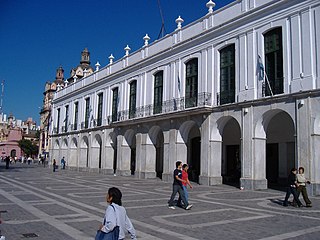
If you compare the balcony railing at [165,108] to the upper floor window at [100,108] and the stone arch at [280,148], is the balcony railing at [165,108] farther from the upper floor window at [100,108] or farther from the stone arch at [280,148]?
the upper floor window at [100,108]

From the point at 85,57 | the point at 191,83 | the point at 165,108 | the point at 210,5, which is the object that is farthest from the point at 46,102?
the point at 210,5

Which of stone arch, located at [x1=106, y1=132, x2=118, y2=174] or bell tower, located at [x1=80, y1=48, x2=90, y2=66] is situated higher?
bell tower, located at [x1=80, y1=48, x2=90, y2=66]

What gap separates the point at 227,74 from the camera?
21469 mm

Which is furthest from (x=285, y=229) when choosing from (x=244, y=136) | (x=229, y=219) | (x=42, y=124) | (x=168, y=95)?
(x=42, y=124)

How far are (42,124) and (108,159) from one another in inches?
2486

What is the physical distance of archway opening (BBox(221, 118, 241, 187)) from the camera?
25156 mm

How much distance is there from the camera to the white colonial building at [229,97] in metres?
16.9

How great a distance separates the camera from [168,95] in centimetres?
2625

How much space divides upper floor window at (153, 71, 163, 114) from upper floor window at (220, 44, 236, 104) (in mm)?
6933

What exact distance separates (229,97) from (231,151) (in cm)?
639

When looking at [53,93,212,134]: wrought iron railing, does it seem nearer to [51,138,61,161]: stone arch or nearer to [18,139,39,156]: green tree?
[51,138,61,161]: stone arch

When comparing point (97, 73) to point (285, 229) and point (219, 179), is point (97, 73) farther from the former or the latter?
point (285, 229)

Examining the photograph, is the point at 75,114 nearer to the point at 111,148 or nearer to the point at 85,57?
the point at 111,148

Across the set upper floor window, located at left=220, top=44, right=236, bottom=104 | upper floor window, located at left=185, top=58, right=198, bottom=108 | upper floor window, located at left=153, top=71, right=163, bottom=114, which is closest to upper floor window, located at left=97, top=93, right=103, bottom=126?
upper floor window, located at left=153, top=71, right=163, bottom=114
